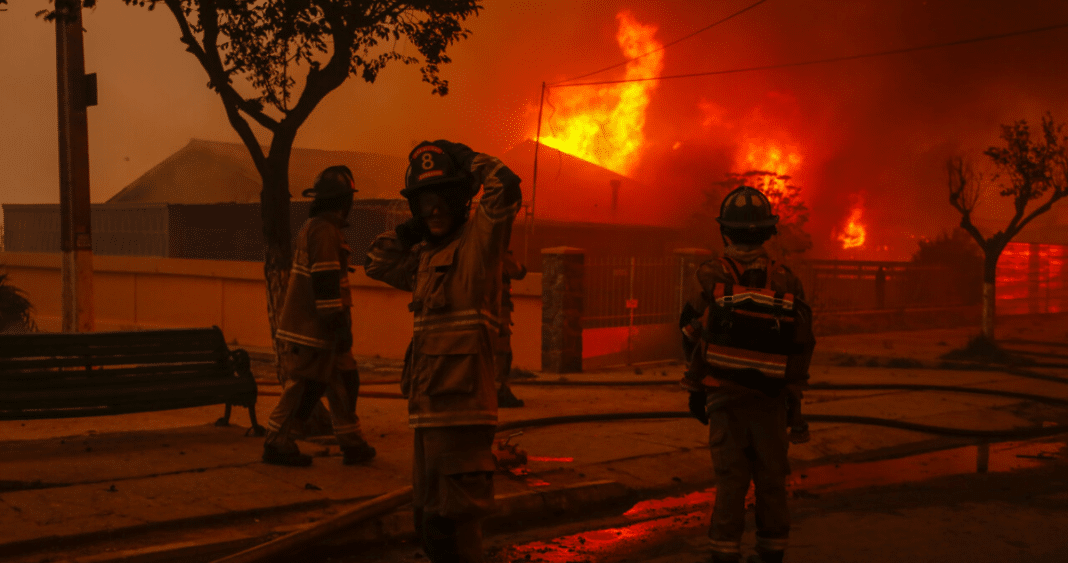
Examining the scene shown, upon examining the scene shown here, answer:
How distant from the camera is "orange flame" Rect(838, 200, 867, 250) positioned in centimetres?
3788

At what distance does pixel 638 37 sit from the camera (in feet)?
125

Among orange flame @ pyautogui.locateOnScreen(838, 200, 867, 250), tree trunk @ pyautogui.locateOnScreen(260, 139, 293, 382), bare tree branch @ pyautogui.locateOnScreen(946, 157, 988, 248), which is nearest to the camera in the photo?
tree trunk @ pyautogui.locateOnScreen(260, 139, 293, 382)

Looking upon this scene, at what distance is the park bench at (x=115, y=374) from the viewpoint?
6.47 meters

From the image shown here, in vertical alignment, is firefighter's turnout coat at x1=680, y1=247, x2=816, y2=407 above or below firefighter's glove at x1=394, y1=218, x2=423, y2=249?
below

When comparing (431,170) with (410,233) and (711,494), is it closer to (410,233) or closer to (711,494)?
(410,233)

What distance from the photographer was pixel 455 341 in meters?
3.61

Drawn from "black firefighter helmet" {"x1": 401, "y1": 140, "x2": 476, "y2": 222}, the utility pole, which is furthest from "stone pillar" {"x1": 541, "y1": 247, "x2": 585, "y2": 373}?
"black firefighter helmet" {"x1": 401, "y1": 140, "x2": 476, "y2": 222}

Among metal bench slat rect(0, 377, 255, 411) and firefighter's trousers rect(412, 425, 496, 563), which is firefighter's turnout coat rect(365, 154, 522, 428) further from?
metal bench slat rect(0, 377, 255, 411)

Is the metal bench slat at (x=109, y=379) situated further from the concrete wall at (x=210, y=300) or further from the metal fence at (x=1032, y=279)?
the metal fence at (x=1032, y=279)

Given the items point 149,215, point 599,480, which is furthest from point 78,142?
point 149,215

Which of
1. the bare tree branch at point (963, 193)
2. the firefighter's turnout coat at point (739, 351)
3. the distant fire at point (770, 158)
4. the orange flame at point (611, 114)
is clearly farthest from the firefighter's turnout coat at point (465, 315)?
the orange flame at point (611, 114)

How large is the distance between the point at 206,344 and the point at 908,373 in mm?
10645

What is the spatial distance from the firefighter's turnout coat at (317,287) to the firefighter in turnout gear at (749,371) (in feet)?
8.31

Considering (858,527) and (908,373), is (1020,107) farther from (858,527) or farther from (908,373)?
(858,527)
